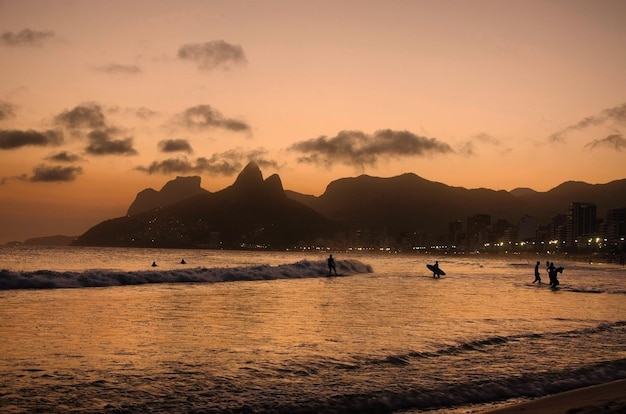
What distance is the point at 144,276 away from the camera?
4862 cm

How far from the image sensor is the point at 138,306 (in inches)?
1057

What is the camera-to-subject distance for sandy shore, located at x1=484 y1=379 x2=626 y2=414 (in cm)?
890

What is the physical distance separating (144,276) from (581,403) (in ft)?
143

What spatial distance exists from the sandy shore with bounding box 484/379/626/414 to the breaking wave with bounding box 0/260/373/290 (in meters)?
37.3

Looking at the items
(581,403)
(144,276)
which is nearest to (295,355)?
(581,403)

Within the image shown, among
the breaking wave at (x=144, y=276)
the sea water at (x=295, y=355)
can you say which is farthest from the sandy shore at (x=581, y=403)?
the breaking wave at (x=144, y=276)

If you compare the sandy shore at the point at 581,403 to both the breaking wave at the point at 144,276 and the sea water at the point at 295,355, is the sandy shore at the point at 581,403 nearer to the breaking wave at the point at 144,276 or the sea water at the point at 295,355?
the sea water at the point at 295,355

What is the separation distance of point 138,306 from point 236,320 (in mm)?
7648

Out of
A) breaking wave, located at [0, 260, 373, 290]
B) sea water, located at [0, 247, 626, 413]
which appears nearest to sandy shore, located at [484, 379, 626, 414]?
sea water, located at [0, 247, 626, 413]

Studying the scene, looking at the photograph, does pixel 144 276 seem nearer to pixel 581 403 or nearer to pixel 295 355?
pixel 295 355

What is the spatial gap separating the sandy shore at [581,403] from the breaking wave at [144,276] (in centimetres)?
3726

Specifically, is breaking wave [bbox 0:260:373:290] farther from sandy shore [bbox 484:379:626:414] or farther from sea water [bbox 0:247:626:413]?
sandy shore [bbox 484:379:626:414]

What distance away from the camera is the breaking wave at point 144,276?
39.7 m

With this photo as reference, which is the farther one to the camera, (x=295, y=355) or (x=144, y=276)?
(x=144, y=276)
